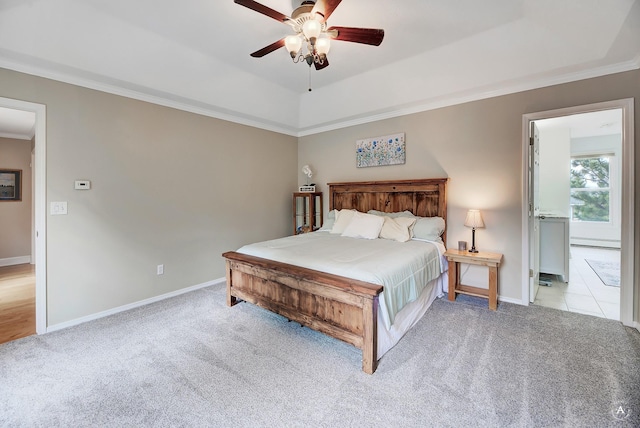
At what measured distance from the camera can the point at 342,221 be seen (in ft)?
13.3

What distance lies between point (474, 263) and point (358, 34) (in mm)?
2659

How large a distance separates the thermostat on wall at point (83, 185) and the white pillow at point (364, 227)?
118 inches

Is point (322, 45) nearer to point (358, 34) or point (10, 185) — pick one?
point (358, 34)

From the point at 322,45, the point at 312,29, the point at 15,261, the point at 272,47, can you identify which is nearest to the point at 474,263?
the point at 322,45

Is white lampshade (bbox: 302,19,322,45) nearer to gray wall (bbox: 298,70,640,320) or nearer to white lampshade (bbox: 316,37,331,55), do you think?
white lampshade (bbox: 316,37,331,55)

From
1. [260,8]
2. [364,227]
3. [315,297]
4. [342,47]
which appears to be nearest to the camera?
[260,8]

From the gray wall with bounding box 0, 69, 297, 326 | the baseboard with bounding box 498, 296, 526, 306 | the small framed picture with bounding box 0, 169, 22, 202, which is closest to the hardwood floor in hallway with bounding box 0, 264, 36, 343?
the gray wall with bounding box 0, 69, 297, 326

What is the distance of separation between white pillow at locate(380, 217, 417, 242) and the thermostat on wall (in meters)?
3.41

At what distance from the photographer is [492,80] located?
299cm

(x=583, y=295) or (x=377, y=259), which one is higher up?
(x=377, y=259)

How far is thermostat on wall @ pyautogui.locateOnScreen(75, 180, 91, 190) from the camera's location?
8.96 ft

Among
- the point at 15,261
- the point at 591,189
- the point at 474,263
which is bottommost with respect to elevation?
the point at 15,261

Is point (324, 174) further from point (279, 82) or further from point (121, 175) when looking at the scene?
point (121, 175)

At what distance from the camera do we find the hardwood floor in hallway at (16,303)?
259 centimetres
